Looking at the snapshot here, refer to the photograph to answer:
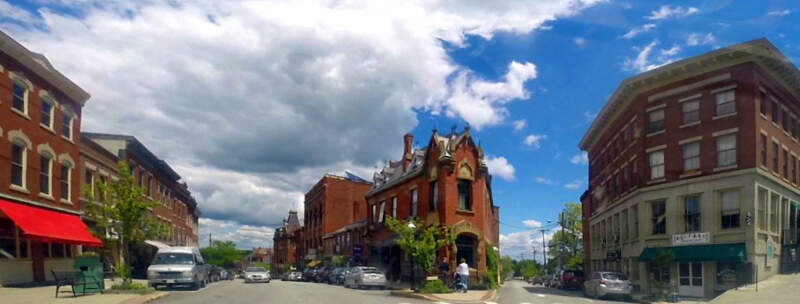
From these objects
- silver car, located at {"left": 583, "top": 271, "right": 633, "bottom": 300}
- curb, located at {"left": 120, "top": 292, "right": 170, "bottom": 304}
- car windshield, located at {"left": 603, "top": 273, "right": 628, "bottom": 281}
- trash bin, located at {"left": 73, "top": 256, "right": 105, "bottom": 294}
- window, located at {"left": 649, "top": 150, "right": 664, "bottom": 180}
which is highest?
window, located at {"left": 649, "top": 150, "right": 664, "bottom": 180}

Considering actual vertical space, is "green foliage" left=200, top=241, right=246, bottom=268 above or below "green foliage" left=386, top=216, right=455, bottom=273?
below

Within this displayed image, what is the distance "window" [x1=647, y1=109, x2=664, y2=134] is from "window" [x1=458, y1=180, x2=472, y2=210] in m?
10.6

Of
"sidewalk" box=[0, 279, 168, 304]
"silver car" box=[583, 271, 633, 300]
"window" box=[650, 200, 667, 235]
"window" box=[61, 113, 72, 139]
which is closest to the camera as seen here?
"sidewalk" box=[0, 279, 168, 304]

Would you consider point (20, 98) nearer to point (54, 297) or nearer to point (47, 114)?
point (47, 114)

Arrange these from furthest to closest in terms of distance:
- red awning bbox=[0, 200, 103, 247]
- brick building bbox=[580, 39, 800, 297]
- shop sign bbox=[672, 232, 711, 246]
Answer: shop sign bbox=[672, 232, 711, 246]
brick building bbox=[580, 39, 800, 297]
red awning bbox=[0, 200, 103, 247]

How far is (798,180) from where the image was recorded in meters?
36.6

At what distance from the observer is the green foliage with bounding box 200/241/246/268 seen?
385 ft

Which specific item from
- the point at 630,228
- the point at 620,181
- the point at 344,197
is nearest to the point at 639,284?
the point at 630,228

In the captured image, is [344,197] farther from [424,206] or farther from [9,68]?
[9,68]

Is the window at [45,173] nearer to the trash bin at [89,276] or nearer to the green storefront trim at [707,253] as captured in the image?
the trash bin at [89,276]

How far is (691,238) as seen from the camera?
110 feet

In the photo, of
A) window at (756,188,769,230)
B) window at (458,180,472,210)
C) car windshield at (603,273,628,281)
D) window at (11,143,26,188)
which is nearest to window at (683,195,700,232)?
window at (756,188,769,230)

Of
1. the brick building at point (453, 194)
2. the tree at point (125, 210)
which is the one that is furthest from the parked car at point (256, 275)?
the tree at point (125, 210)

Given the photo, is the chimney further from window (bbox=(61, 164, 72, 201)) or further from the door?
window (bbox=(61, 164, 72, 201))
